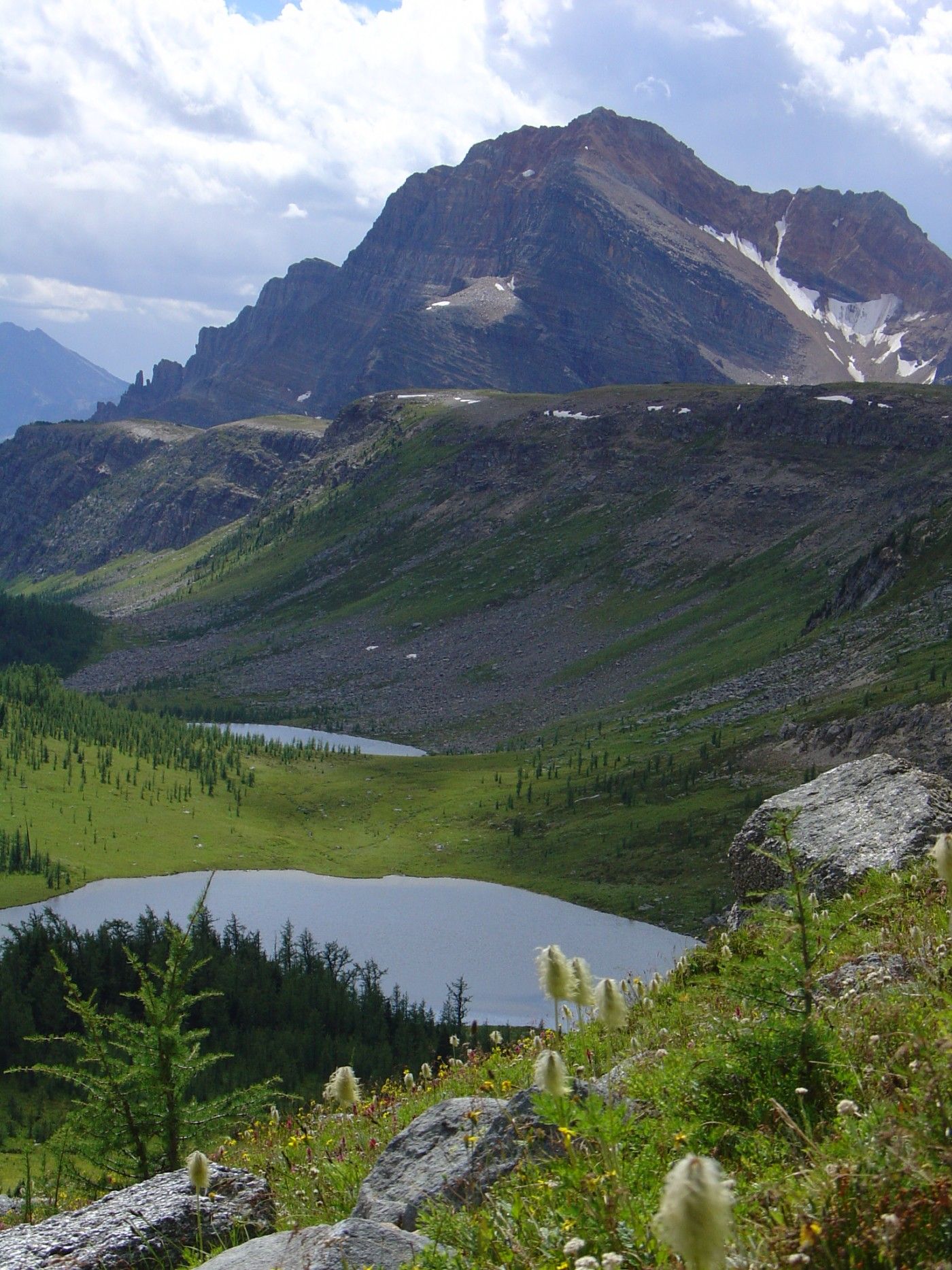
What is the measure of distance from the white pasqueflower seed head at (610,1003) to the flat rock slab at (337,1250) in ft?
6.89

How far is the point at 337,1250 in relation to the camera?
6223mm

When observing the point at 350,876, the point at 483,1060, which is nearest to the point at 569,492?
the point at 350,876

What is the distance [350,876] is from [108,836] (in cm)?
2157

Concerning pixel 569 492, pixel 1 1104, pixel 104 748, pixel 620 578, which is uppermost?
pixel 569 492

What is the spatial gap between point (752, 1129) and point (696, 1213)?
303cm

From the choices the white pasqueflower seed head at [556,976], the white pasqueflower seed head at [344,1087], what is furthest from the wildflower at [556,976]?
the white pasqueflower seed head at [344,1087]

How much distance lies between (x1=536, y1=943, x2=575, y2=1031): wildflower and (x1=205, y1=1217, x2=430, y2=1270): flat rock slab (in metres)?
1.82

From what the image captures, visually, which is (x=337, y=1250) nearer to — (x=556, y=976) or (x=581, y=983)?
(x=556, y=976)

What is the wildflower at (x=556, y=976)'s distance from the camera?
293 inches

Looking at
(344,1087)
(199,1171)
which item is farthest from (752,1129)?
(199,1171)

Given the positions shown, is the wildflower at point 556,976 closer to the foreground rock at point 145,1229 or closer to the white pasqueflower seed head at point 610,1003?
the white pasqueflower seed head at point 610,1003

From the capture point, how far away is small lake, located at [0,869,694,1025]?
56.1 m

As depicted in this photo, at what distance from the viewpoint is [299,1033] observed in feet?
153

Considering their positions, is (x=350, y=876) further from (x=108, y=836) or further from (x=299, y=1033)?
(x=299, y=1033)
